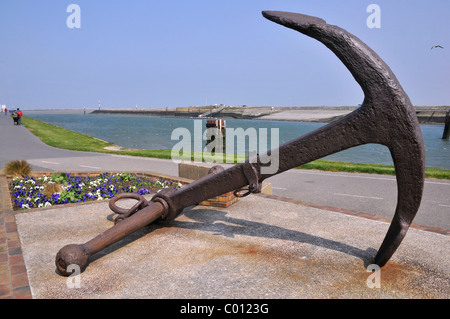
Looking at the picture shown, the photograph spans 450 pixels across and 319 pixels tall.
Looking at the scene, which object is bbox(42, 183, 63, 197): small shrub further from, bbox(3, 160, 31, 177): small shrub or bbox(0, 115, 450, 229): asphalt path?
bbox(0, 115, 450, 229): asphalt path

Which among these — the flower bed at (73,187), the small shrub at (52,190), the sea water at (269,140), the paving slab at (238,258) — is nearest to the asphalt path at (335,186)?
the flower bed at (73,187)

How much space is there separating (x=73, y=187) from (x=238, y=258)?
14.4 feet

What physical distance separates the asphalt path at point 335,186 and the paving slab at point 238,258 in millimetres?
2058

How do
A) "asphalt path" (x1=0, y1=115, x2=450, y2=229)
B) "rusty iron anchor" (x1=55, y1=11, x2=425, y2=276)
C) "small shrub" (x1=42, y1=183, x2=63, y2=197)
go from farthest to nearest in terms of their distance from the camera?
"asphalt path" (x1=0, y1=115, x2=450, y2=229), "small shrub" (x1=42, y1=183, x2=63, y2=197), "rusty iron anchor" (x1=55, y1=11, x2=425, y2=276)

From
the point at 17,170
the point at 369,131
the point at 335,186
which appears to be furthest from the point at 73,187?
the point at 335,186

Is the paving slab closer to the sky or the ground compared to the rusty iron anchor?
closer to the ground

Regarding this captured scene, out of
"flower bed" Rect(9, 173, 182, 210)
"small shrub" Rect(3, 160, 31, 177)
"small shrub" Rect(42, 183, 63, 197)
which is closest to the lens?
"flower bed" Rect(9, 173, 182, 210)

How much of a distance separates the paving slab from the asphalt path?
81.0 inches

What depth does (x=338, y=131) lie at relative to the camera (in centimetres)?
307

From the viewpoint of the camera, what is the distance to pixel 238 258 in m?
3.54

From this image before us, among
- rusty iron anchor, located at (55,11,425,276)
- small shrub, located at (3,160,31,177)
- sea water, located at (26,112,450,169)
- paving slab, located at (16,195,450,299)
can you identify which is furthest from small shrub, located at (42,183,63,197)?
sea water, located at (26,112,450,169)

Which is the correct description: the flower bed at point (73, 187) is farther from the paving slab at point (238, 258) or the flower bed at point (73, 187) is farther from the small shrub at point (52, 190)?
the paving slab at point (238, 258)

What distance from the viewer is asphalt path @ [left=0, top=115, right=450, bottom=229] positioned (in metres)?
6.62

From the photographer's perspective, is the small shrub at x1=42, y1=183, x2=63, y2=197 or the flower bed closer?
the flower bed
